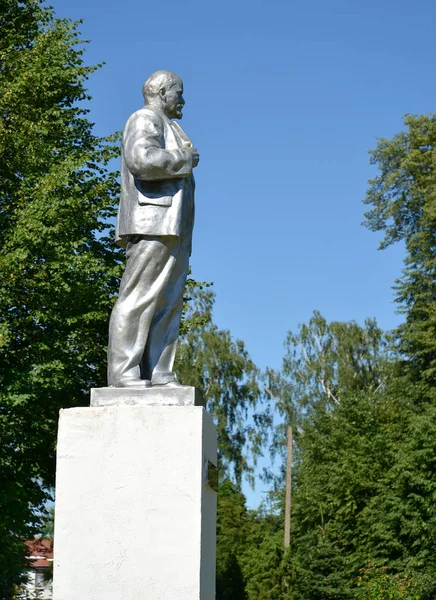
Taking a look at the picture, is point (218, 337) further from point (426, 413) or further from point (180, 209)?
point (180, 209)

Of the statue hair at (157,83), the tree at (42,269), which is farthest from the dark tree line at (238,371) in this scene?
the statue hair at (157,83)

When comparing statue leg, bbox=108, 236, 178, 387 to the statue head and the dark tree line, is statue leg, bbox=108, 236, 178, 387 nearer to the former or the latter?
the statue head

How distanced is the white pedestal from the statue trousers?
0.39 m

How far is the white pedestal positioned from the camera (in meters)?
5.78

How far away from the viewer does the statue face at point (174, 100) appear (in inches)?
264

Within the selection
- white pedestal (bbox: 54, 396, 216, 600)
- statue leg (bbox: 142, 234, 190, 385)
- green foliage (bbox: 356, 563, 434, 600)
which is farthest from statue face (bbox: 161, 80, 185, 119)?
green foliage (bbox: 356, 563, 434, 600)

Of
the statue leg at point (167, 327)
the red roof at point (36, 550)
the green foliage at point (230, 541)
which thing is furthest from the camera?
the green foliage at point (230, 541)

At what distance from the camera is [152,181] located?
6430mm

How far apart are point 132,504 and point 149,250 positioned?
1.51 m

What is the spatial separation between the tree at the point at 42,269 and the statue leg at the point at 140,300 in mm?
12496

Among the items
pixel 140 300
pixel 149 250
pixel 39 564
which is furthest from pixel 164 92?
pixel 39 564

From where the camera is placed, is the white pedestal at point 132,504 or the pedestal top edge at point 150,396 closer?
the white pedestal at point 132,504

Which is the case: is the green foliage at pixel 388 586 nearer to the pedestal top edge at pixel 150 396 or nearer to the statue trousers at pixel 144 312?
the statue trousers at pixel 144 312

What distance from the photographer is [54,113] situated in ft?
72.7
